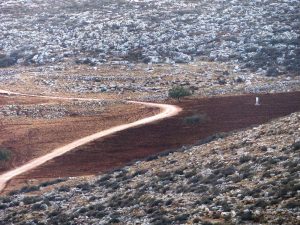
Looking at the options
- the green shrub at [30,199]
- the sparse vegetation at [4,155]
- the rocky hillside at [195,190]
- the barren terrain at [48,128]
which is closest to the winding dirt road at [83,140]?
the barren terrain at [48,128]

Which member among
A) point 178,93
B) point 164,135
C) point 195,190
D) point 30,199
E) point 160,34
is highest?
point 160,34

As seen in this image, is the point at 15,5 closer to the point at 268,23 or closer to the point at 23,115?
the point at 268,23

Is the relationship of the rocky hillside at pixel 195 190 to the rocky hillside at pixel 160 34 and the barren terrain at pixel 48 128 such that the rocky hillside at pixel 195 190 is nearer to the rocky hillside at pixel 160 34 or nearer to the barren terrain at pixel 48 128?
the barren terrain at pixel 48 128

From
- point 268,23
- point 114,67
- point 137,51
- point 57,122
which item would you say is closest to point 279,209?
point 57,122

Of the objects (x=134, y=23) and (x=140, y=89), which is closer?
(x=140, y=89)

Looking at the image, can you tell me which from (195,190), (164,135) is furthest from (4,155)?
(195,190)

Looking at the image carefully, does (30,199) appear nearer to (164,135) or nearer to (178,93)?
(164,135)
